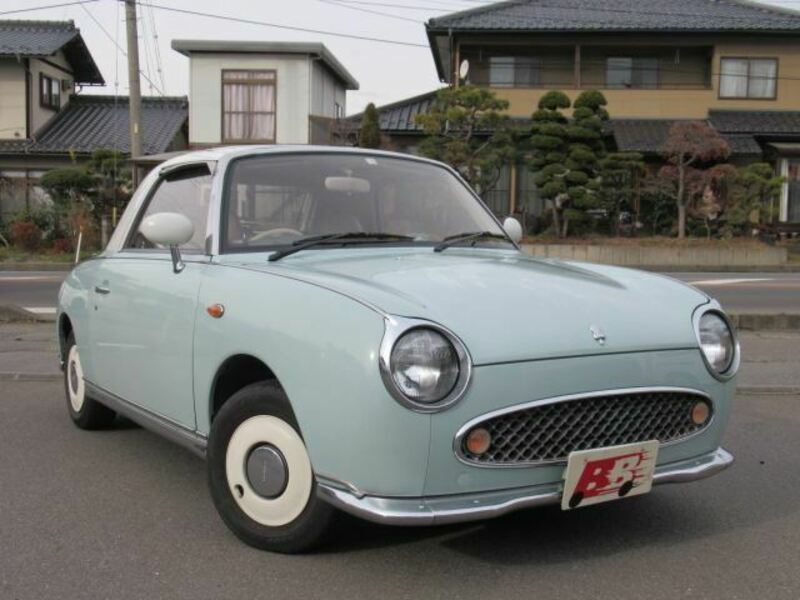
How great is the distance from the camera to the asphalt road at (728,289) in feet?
40.8

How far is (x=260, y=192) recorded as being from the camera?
3.89 metres

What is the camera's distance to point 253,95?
2739cm

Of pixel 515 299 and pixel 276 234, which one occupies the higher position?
pixel 276 234

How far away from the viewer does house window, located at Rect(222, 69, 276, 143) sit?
2725cm

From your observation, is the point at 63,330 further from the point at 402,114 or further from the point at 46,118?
the point at 46,118

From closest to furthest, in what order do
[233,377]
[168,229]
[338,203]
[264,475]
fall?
1. [264,475]
2. [233,377]
3. [168,229]
4. [338,203]

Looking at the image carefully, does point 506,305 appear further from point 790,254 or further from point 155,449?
point 790,254

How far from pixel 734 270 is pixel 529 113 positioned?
29.4ft

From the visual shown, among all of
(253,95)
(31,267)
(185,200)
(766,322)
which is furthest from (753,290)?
(253,95)

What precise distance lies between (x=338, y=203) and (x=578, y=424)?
1.70m

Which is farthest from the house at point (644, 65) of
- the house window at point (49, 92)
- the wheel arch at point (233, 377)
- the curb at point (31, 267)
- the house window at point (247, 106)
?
the wheel arch at point (233, 377)

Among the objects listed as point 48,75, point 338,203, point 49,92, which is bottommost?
point 338,203

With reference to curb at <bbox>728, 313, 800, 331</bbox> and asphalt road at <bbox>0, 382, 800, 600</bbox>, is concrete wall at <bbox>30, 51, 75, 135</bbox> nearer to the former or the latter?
curb at <bbox>728, 313, 800, 331</bbox>

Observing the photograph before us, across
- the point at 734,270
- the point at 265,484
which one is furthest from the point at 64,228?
the point at 265,484
